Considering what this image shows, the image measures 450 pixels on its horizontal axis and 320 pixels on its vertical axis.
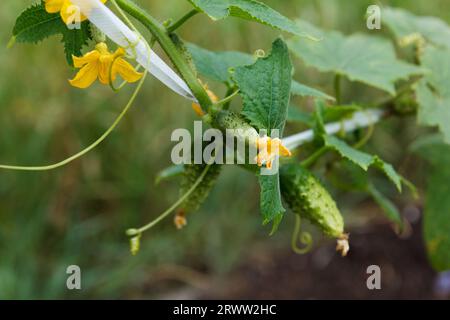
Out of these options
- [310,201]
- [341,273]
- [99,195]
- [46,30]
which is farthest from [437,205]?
[99,195]

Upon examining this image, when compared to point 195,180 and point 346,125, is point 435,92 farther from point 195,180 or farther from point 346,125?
point 195,180

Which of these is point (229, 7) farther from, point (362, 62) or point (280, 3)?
point (280, 3)

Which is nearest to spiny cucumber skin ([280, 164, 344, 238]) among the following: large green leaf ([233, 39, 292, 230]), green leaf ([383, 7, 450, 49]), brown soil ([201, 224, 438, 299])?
large green leaf ([233, 39, 292, 230])

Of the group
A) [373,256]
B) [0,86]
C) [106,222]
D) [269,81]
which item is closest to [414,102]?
[269,81]

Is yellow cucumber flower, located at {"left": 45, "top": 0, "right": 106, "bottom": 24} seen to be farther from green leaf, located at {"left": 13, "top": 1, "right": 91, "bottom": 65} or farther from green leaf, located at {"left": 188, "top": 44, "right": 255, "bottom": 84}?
green leaf, located at {"left": 188, "top": 44, "right": 255, "bottom": 84}

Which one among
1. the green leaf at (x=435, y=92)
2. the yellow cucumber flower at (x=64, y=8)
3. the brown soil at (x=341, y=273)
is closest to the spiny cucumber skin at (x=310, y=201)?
the green leaf at (x=435, y=92)

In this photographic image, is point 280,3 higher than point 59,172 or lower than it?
higher
